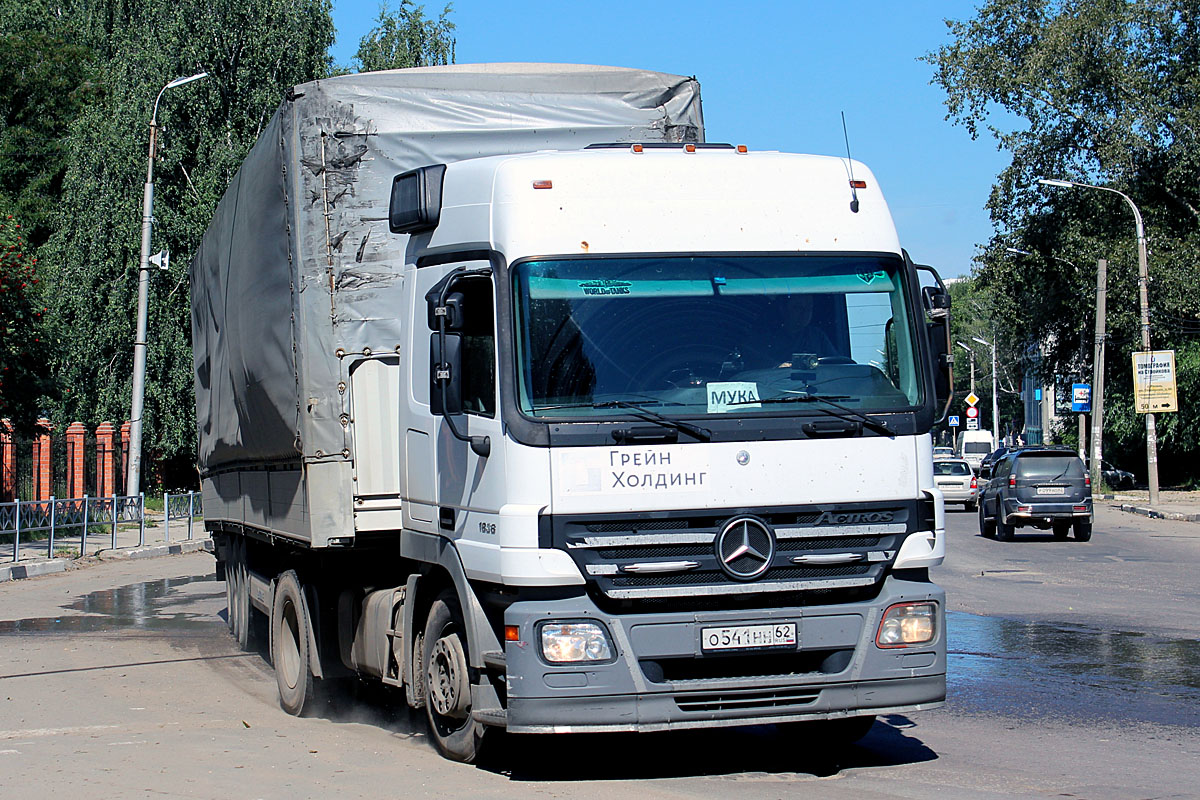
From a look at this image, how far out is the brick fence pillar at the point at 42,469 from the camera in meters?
29.4

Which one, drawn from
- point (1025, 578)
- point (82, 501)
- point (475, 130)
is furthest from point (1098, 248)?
point (475, 130)

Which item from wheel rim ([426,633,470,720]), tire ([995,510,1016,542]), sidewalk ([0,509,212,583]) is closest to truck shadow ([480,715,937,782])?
wheel rim ([426,633,470,720])

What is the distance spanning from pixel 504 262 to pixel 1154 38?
155ft

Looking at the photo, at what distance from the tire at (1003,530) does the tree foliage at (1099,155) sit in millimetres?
22054

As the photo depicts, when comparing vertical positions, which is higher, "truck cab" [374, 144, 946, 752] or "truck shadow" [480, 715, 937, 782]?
"truck cab" [374, 144, 946, 752]

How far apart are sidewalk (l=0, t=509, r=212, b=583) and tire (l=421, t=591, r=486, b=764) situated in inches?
475

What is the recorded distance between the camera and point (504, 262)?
6727 mm

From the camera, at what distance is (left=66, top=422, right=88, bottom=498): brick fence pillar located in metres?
31.3

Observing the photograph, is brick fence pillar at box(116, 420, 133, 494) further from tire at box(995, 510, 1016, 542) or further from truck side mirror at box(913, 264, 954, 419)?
truck side mirror at box(913, 264, 954, 419)

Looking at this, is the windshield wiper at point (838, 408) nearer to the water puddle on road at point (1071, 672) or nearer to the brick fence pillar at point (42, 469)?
the water puddle on road at point (1071, 672)

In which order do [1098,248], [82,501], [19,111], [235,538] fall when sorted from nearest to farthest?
1. [235,538]
2. [82,501]
3. [1098,248]
4. [19,111]

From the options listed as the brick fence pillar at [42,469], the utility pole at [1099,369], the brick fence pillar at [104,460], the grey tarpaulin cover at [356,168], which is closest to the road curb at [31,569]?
the brick fence pillar at [42,469]

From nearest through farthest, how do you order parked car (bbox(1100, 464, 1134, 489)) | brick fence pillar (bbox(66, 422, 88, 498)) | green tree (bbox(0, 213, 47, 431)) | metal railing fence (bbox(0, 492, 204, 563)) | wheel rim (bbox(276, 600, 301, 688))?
wheel rim (bbox(276, 600, 301, 688)) → metal railing fence (bbox(0, 492, 204, 563)) → green tree (bbox(0, 213, 47, 431)) → brick fence pillar (bbox(66, 422, 88, 498)) → parked car (bbox(1100, 464, 1134, 489))

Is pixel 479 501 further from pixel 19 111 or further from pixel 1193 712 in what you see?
pixel 19 111
